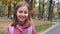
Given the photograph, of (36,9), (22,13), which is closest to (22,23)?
(22,13)

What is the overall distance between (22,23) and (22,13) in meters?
0.14

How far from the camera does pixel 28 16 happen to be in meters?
3.29

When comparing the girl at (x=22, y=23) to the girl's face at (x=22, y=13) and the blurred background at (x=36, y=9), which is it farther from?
the blurred background at (x=36, y=9)

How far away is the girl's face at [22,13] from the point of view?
10.6ft

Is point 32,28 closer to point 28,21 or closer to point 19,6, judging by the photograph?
point 28,21

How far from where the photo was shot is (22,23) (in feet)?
10.6

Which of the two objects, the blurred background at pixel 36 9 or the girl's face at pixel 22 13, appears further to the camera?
the blurred background at pixel 36 9

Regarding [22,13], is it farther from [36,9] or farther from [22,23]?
[36,9]

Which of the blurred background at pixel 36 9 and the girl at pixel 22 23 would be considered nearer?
the girl at pixel 22 23

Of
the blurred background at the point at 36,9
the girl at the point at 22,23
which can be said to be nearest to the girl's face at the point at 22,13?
the girl at the point at 22,23

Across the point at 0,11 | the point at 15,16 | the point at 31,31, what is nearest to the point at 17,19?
the point at 15,16

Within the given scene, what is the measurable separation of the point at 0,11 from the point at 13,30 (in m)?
75.9

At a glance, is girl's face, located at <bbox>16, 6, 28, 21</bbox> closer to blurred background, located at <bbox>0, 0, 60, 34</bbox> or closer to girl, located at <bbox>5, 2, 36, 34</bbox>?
girl, located at <bbox>5, 2, 36, 34</bbox>

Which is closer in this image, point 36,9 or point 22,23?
point 22,23
